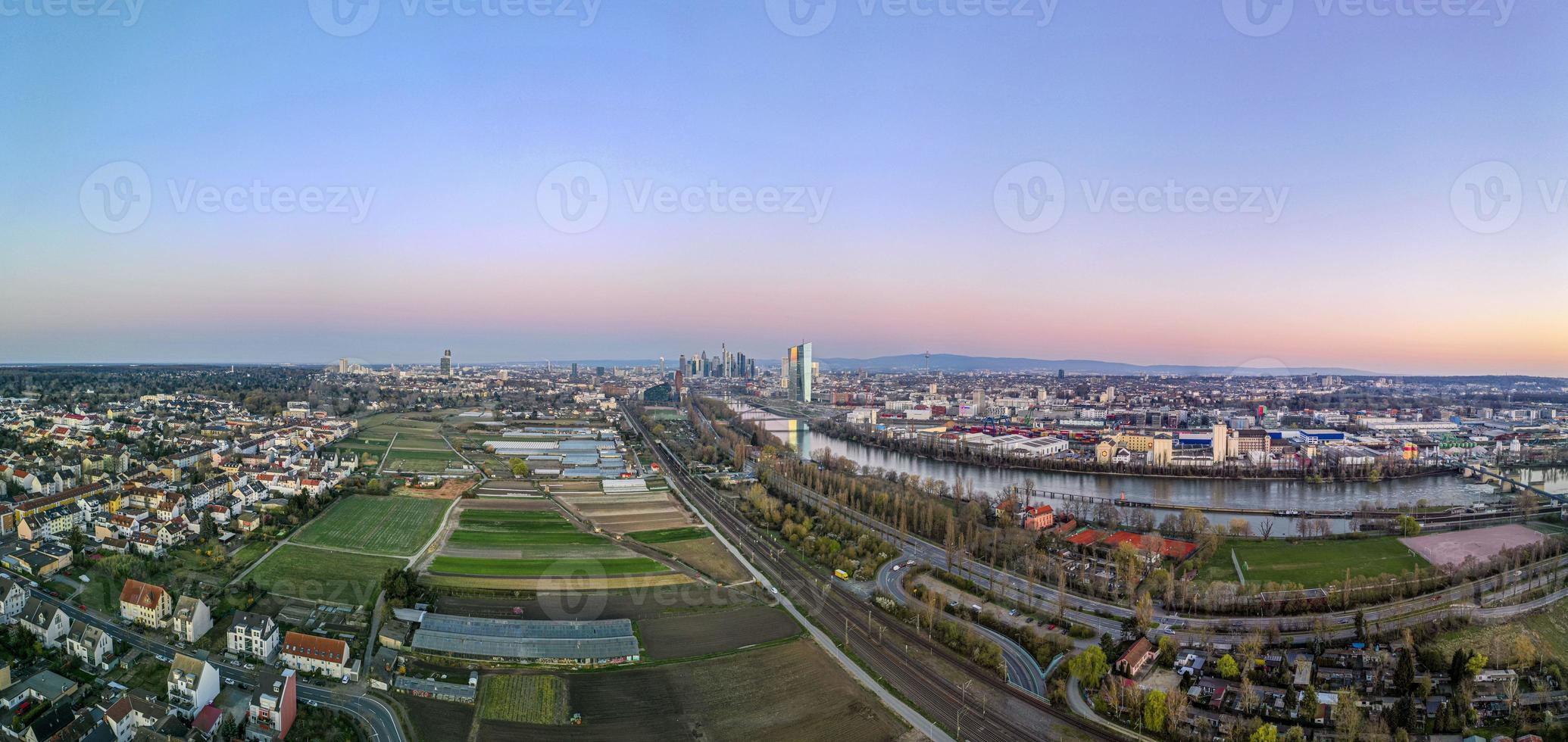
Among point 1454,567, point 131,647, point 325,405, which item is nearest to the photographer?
Answer: point 131,647

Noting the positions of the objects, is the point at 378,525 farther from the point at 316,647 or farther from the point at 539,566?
the point at 316,647

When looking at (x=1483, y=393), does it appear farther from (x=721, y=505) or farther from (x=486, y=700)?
(x=486, y=700)

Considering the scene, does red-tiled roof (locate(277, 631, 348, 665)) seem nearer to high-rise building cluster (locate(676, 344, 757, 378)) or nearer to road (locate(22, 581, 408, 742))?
road (locate(22, 581, 408, 742))

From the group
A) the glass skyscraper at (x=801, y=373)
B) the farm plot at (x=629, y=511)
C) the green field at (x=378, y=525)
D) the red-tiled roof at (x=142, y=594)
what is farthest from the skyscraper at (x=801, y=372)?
the red-tiled roof at (x=142, y=594)

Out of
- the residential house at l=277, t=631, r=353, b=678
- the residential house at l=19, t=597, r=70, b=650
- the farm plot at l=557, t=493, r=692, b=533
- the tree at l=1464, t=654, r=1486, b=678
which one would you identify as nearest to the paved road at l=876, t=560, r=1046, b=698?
the tree at l=1464, t=654, r=1486, b=678

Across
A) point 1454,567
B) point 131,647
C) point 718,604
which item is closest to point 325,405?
point 131,647

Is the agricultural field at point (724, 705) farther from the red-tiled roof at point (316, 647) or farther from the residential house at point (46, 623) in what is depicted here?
the residential house at point (46, 623)

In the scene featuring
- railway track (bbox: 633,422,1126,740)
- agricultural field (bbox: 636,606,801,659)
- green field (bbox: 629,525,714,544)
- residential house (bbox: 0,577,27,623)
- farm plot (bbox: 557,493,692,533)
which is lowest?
railway track (bbox: 633,422,1126,740)
